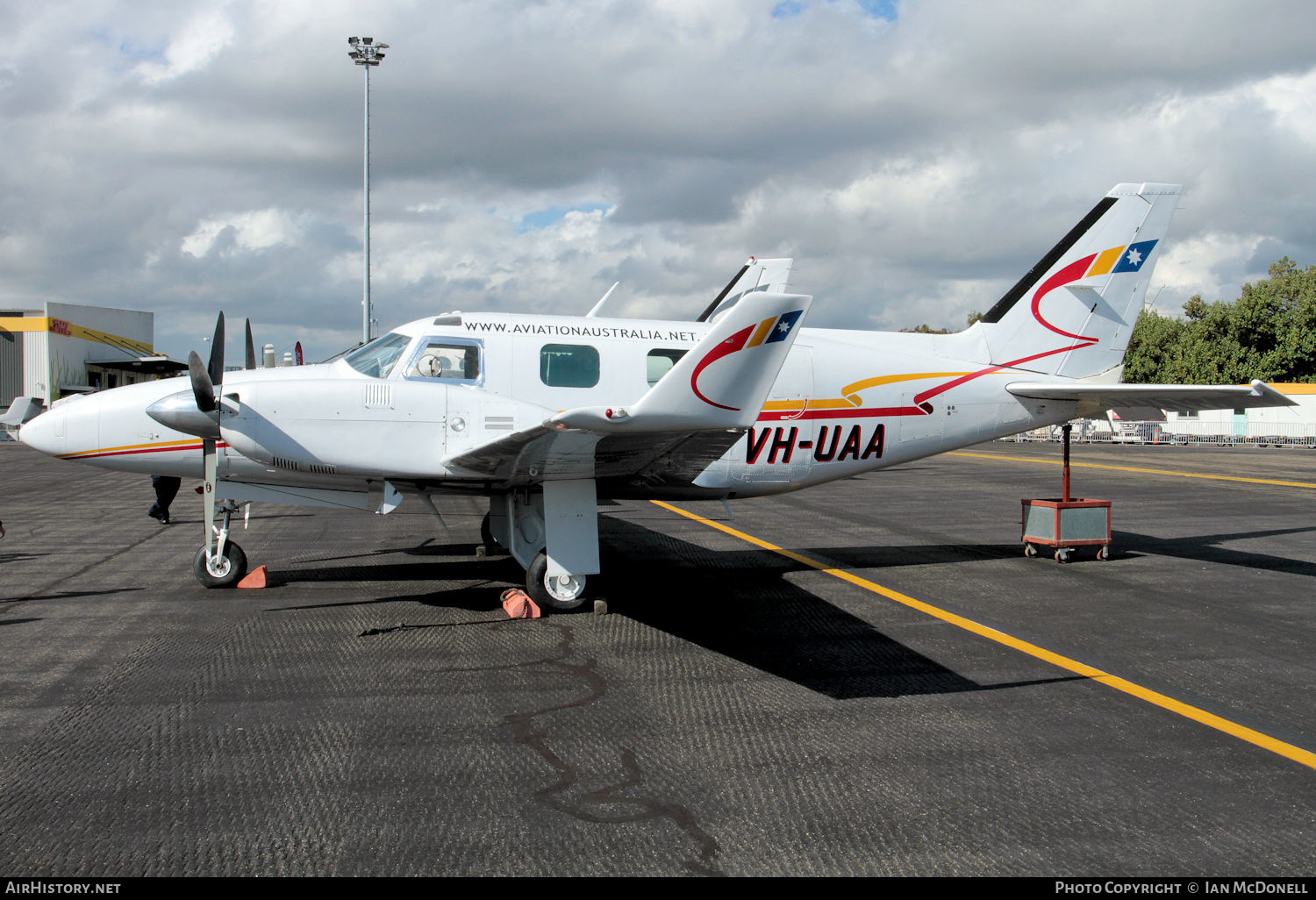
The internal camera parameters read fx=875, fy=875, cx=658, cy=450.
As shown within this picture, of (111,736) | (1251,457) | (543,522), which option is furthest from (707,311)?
(1251,457)

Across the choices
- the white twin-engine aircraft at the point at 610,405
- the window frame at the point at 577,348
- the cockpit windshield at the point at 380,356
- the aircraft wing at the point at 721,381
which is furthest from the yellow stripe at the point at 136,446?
the aircraft wing at the point at 721,381

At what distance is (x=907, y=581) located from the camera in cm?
1023

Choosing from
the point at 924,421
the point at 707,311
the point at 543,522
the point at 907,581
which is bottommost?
the point at 907,581

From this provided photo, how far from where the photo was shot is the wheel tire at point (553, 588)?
28.1ft

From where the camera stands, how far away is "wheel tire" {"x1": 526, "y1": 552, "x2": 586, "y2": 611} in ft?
28.1

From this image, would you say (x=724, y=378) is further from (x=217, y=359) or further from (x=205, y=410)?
(x=217, y=359)

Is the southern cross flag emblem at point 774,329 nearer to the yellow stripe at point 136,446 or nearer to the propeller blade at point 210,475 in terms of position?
the propeller blade at point 210,475

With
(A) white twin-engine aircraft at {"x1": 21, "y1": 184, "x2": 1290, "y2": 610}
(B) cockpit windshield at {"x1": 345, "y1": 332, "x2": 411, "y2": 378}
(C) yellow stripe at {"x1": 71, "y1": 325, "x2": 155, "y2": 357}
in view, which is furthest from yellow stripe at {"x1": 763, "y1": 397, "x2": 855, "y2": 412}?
(C) yellow stripe at {"x1": 71, "y1": 325, "x2": 155, "y2": 357}

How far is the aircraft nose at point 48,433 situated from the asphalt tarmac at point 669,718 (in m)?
1.59

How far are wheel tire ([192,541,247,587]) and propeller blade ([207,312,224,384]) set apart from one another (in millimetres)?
2075

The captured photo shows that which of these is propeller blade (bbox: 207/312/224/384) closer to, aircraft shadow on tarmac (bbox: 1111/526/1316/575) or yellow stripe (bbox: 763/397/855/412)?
yellow stripe (bbox: 763/397/855/412)

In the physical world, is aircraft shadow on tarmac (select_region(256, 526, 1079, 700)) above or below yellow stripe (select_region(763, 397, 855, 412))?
below

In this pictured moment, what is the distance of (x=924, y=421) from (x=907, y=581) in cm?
194

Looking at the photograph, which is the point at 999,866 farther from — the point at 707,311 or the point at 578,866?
the point at 707,311
